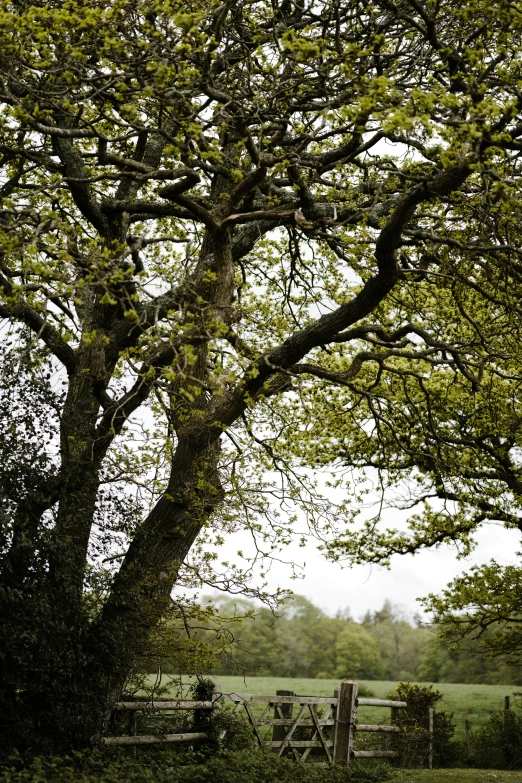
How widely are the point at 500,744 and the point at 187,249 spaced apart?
14.5 meters

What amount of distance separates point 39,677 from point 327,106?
7.24 metres

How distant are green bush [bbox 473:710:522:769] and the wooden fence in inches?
107

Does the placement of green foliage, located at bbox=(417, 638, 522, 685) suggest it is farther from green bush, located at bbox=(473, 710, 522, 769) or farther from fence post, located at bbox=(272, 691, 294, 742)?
fence post, located at bbox=(272, 691, 294, 742)

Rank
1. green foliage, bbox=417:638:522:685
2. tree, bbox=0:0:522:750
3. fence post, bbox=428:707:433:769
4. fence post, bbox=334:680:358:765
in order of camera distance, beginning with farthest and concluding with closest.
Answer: green foliage, bbox=417:638:522:685, fence post, bbox=428:707:433:769, fence post, bbox=334:680:358:765, tree, bbox=0:0:522:750

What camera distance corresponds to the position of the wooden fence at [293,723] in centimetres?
1175

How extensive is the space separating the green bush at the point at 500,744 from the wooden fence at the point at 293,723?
2716 mm

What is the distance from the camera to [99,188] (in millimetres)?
14211

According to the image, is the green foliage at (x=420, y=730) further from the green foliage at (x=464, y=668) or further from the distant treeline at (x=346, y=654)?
the distant treeline at (x=346, y=654)

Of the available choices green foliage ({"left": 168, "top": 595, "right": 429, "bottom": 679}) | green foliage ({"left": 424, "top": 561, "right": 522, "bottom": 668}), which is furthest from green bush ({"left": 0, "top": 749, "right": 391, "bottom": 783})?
green foliage ({"left": 168, "top": 595, "right": 429, "bottom": 679})

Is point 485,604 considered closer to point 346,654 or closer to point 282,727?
point 282,727

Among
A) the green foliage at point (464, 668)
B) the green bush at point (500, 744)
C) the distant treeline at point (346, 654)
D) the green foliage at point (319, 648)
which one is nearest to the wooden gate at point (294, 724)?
the green bush at point (500, 744)

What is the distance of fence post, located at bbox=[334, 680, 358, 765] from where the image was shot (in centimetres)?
1445

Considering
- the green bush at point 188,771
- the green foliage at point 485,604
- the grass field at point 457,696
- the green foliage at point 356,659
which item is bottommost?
the green bush at point 188,771

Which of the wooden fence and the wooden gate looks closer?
the wooden fence
